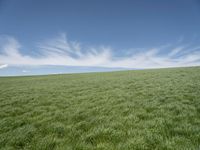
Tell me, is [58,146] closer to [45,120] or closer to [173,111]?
[45,120]

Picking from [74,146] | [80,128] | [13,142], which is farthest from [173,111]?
[13,142]

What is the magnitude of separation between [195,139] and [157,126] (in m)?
1.28

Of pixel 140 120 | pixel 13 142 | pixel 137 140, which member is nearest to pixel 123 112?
pixel 140 120

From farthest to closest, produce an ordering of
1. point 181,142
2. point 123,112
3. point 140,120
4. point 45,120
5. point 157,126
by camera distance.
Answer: point 123,112 → point 45,120 → point 140,120 → point 157,126 → point 181,142

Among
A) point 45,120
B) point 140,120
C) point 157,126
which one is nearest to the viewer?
point 157,126

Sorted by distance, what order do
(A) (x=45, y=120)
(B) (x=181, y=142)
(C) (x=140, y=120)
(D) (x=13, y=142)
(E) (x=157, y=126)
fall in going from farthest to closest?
(A) (x=45, y=120)
(C) (x=140, y=120)
(E) (x=157, y=126)
(D) (x=13, y=142)
(B) (x=181, y=142)

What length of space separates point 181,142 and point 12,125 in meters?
6.44

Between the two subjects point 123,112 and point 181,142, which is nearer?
point 181,142

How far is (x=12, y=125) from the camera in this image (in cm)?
654

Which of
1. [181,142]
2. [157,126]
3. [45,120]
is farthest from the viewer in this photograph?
[45,120]

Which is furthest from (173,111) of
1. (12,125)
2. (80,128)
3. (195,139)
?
(12,125)

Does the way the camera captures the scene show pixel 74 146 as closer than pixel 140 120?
Yes

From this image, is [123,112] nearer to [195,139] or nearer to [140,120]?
[140,120]

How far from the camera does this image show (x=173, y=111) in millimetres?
7137
